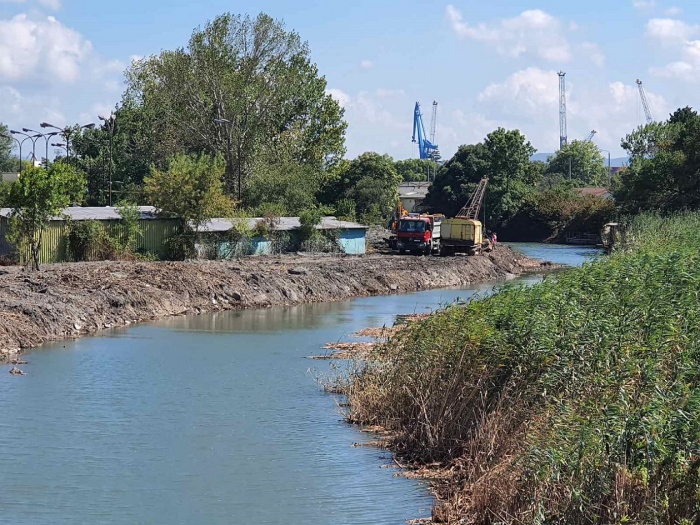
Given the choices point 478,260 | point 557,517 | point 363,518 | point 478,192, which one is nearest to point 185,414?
point 363,518

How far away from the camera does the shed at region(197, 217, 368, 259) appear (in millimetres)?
53344

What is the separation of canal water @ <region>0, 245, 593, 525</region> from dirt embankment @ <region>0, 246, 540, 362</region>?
1.61 metres

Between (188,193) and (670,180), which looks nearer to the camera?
(188,193)

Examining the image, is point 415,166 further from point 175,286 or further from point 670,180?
point 175,286

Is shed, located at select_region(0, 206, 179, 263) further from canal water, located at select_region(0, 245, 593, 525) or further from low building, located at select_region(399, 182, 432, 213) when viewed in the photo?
low building, located at select_region(399, 182, 432, 213)

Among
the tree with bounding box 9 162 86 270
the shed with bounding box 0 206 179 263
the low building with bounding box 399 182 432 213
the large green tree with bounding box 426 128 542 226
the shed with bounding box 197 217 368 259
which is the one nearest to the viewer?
the tree with bounding box 9 162 86 270

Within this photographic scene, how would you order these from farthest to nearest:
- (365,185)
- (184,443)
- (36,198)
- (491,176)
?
(491,176) < (365,185) < (36,198) < (184,443)

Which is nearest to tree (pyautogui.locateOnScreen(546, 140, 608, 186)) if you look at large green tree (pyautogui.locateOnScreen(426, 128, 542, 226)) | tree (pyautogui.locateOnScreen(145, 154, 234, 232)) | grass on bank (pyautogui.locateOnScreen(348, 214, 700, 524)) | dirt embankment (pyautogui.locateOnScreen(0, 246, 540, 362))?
large green tree (pyautogui.locateOnScreen(426, 128, 542, 226))

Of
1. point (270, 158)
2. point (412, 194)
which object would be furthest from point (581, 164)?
point (270, 158)

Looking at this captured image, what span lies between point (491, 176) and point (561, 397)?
8889 centimetres

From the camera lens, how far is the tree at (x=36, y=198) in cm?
3828

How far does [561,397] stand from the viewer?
14.3 metres

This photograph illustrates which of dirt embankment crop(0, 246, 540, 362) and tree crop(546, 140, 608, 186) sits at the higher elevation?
tree crop(546, 140, 608, 186)

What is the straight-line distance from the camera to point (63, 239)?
45.4 metres
